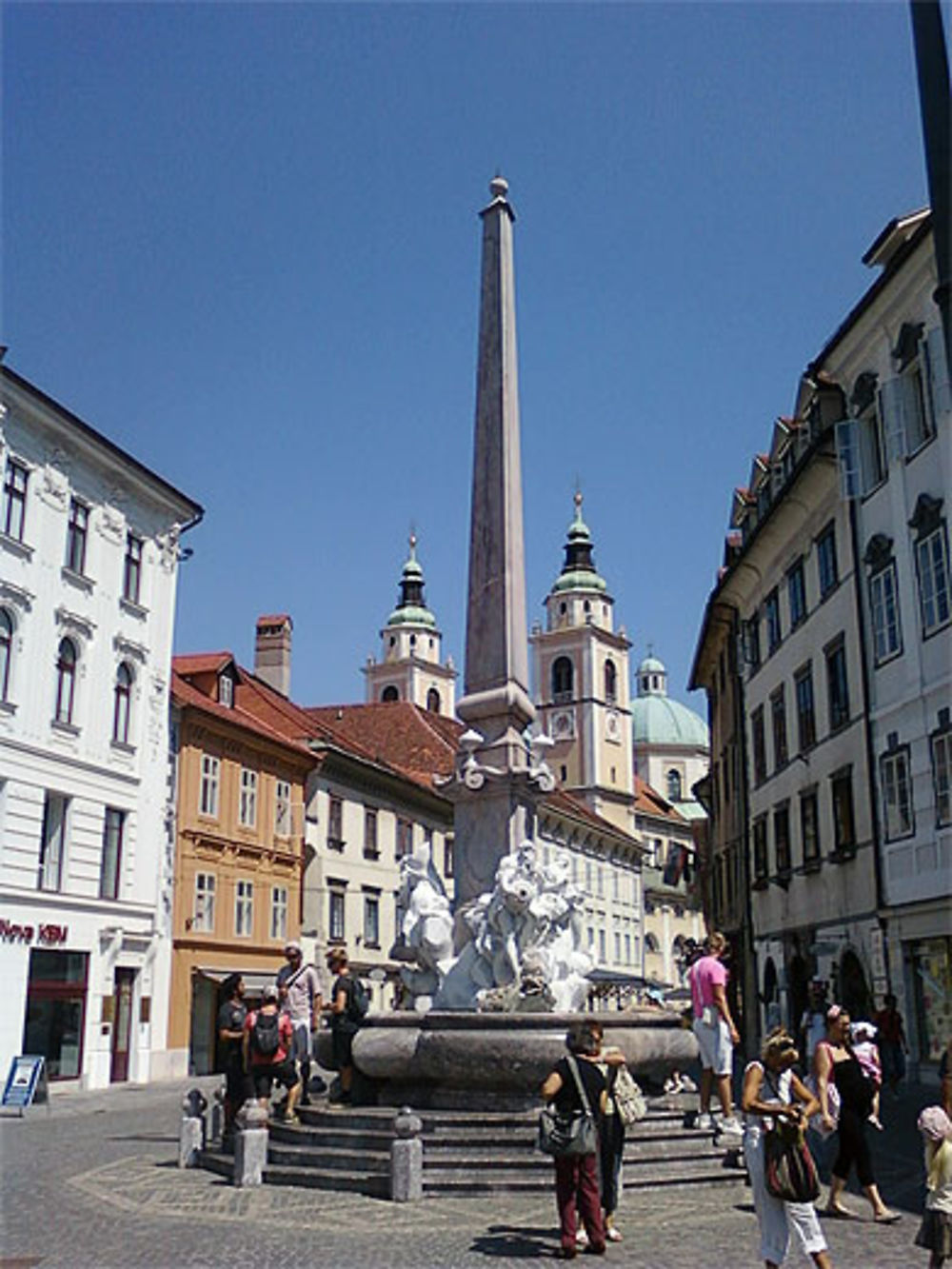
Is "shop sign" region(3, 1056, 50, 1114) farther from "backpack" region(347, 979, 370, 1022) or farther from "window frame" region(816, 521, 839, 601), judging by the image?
"window frame" region(816, 521, 839, 601)

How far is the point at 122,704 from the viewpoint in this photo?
28.1m

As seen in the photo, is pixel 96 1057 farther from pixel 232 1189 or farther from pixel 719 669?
pixel 719 669

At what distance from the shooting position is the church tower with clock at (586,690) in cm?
9562

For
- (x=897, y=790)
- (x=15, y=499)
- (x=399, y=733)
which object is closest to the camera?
(x=897, y=790)

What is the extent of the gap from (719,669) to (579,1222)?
34.2 metres

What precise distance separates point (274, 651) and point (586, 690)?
5517cm

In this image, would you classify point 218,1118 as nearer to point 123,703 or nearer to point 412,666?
point 123,703

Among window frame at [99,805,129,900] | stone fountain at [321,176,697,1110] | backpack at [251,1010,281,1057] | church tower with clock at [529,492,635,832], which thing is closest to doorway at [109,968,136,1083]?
window frame at [99,805,129,900]

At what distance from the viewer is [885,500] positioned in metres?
23.9

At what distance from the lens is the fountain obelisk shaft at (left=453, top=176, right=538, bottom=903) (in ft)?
46.1

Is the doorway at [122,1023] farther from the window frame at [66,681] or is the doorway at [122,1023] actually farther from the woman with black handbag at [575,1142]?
the woman with black handbag at [575,1142]

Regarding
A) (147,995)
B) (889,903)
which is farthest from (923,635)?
(147,995)

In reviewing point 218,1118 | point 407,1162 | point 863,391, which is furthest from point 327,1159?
point 863,391

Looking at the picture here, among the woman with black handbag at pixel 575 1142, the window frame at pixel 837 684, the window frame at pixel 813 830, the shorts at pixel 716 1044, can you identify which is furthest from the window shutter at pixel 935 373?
the woman with black handbag at pixel 575 1142
